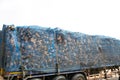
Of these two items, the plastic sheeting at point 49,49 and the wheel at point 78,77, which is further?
the wheel at point 78,77

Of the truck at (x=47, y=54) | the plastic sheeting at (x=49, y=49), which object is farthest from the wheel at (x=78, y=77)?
the plastic sheeting at (x=49, y=49)

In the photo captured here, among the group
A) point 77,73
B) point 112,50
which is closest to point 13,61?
point 77,73

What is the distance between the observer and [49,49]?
1258 centimetres

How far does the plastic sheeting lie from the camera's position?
440 inches

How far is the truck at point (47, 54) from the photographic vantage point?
438 inches

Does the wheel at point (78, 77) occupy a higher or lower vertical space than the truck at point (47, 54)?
lower

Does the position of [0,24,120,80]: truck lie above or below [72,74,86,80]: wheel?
above

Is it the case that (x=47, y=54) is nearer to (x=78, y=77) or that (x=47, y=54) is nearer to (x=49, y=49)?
(x=49, y=49)

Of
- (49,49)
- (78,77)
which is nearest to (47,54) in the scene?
(49,49)

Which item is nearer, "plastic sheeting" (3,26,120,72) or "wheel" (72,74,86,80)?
"plastic sheeting" (3,26,120,72)

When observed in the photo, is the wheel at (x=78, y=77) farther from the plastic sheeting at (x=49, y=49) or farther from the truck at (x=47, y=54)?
the plastic sheeting at (x=49, y=49)

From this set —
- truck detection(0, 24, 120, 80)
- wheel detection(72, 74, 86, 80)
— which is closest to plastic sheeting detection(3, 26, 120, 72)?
truck detection(0, 24, 120, 80)

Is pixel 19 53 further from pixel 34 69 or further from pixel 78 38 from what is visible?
pixel 78 38

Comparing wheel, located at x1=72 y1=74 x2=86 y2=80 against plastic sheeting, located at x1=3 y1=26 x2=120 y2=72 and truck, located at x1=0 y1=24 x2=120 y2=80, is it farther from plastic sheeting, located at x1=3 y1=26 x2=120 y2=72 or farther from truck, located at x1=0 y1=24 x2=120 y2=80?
plastic sheeting, located at x1=3 y1=26 x2=120 y2=72
